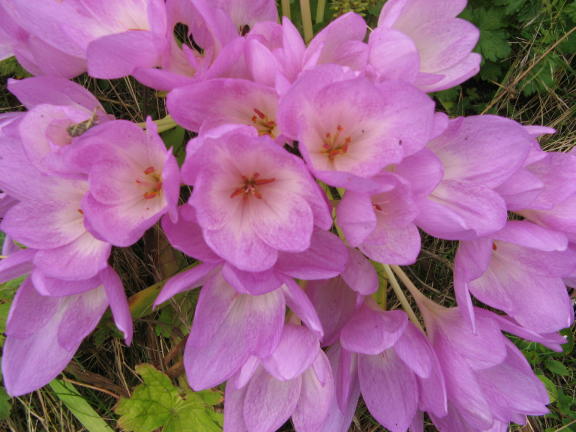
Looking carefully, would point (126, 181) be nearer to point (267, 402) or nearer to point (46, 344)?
point (46, 344)

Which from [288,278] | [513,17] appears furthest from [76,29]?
[513,17]

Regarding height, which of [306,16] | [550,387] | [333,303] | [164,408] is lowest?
[550,387]

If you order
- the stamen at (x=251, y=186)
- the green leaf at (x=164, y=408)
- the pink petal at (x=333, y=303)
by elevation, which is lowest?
the green leaf at (x=164, y=408)

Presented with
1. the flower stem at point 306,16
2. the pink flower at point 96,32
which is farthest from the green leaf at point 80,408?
the flower stem at point 306,16

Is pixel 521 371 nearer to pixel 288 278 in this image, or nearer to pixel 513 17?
pixel 288 278

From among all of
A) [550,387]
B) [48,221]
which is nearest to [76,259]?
[48,221]

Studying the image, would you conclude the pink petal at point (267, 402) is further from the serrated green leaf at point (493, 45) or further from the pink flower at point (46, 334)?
the serrated green leaf at point (493, 45)

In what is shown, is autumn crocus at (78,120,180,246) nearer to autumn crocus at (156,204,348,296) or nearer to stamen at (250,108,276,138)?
autumn crocus at (156,204,348,296)
